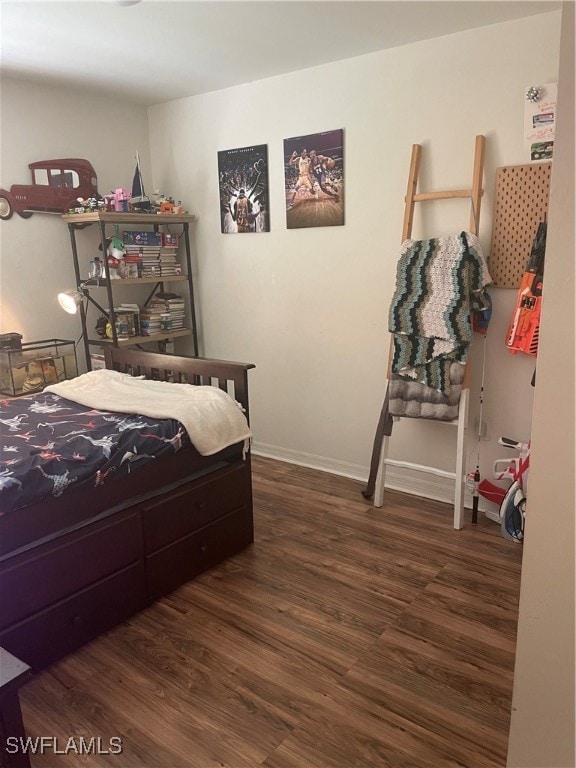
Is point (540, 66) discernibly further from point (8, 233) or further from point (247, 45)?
point (8, 233)

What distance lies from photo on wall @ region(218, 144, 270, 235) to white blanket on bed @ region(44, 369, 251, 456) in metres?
1.32

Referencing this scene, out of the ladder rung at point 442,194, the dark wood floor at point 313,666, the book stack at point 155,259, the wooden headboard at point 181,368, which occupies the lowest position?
the dark wood floor at point 313,666

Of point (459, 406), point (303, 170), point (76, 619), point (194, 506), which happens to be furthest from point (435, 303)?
point (76, 619)

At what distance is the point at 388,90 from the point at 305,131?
0.52 metres

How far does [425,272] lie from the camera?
2717 mm

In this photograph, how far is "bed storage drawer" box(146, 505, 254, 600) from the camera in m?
2.26

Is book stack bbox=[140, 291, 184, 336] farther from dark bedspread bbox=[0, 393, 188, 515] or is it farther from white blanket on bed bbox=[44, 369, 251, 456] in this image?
dark bedspread bbox=[0, 393, 188, 515]

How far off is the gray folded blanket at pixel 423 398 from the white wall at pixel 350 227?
222mm

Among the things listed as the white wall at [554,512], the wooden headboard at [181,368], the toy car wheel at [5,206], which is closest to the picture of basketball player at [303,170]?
the wooden headboard at [181,368]

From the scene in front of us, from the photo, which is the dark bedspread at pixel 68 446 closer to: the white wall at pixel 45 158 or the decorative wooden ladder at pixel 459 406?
the white wall at pixel 45 158

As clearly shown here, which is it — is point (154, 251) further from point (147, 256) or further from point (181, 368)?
point (181, 368)

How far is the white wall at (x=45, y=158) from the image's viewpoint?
3.19m

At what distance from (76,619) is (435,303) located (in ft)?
6.62

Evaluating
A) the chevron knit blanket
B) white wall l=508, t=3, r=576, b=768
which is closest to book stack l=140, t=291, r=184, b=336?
the chevron knit blanket
